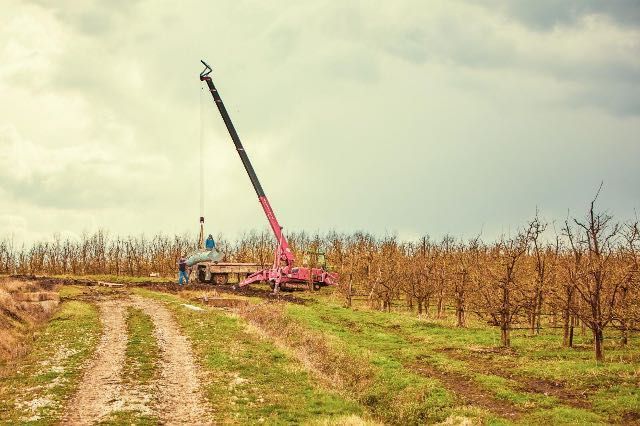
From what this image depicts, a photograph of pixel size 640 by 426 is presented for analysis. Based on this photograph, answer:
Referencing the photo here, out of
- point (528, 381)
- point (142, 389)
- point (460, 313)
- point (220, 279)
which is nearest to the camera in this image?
point (142, 389)

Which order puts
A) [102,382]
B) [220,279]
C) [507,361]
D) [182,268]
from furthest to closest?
[220,279] < [182,268] < [507,361] < [102,382]

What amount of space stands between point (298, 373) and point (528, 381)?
31.0 feet

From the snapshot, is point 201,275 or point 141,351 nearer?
point 141,351

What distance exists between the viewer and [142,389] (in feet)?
76.3

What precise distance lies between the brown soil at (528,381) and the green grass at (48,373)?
17.1 metres

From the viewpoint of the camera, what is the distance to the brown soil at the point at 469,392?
72.0ft

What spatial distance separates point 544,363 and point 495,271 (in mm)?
13304

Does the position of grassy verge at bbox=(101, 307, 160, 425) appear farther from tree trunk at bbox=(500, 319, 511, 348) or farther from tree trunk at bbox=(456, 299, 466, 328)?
tree trunk at bbox=(456, 299, 466, 328)

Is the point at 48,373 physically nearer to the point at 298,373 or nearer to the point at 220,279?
the point at 298,373

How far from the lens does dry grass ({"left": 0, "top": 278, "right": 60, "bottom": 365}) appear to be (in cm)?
Result: 3115

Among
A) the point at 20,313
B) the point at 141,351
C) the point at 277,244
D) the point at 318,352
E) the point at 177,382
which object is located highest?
the point at 277,244

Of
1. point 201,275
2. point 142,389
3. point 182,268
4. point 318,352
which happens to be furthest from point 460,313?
point 182,268

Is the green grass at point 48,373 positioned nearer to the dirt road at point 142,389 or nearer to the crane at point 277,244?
the dirt road at point 142,389

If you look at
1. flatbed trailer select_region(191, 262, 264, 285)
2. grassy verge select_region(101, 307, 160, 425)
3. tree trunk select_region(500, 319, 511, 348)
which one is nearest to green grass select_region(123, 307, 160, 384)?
grassy verge select_region(101, 307, 160, 425)
